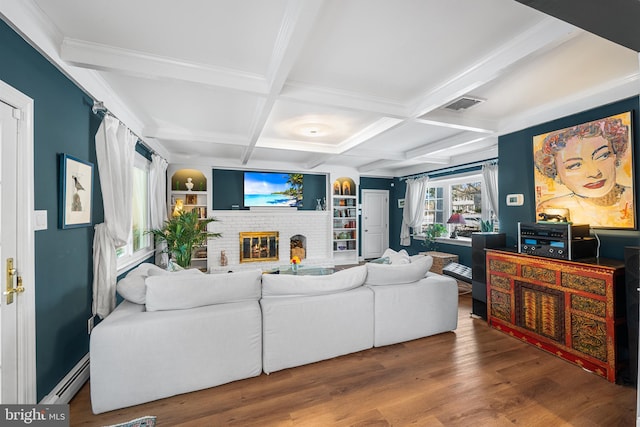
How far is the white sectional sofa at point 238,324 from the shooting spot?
1.87m

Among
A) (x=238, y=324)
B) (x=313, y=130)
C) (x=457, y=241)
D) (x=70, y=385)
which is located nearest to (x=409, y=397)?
(x=238, y=324)

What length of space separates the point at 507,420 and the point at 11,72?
3.61 meters

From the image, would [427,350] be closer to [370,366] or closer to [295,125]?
[370,366]

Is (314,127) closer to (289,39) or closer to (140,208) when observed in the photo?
(289,39)

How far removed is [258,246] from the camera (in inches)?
248

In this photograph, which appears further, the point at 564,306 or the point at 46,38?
the point at 564,306

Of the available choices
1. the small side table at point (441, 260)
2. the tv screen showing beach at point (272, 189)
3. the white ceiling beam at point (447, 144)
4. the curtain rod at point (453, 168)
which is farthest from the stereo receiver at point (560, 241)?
the tv screen showing beach at point (272, 189)

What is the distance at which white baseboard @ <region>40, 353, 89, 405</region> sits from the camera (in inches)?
71.5

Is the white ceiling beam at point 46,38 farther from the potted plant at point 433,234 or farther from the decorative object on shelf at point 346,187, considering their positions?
the potted plant at point 433,234

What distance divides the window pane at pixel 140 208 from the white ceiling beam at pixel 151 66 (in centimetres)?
218

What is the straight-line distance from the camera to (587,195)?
2.74 meters

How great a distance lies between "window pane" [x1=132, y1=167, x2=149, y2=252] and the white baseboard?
1879 millimetres

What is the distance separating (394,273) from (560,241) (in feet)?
5.13

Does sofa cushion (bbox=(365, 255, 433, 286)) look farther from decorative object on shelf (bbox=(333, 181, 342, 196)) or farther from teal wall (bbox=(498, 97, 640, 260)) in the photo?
decorative object on shelf (bbox=(333, 181, 342, 196))
